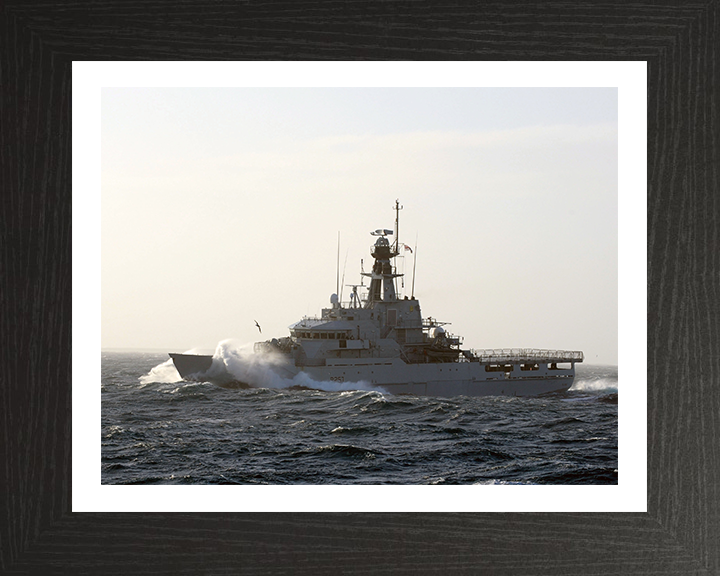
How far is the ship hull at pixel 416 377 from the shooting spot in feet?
24.6

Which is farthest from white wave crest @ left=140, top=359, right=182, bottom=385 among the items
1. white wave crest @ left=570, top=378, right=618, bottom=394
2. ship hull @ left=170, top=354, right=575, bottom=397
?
white wave crest @ left=570, top=378, right=618, bottom=394

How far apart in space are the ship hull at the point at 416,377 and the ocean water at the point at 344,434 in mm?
122

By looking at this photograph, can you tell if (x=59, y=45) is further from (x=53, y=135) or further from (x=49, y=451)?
(x=49, y=451)

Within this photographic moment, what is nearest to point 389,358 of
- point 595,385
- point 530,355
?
point 530,355

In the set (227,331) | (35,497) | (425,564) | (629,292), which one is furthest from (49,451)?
(227,331)

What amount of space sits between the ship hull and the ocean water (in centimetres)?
12

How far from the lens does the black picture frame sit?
9.73ft

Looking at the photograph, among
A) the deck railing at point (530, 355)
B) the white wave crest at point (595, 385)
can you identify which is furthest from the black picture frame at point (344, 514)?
the deck railing at point (530, 355)

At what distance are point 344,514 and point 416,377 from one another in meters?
4.81

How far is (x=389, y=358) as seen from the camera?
789 centimetres

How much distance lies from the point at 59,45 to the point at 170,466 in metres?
2.68

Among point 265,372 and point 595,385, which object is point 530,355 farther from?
point 265,372

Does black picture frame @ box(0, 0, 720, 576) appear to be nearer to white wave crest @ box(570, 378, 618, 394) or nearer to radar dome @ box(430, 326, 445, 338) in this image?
white wave crest @ box(570, 378, 618, 394)

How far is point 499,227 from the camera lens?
5.78 meters
